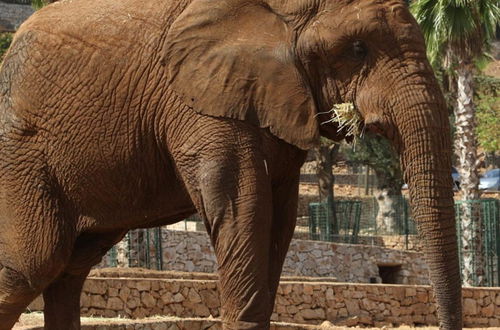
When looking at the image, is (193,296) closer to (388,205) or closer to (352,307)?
(352,307)

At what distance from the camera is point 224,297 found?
25.1ft

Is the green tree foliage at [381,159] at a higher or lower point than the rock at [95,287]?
higher

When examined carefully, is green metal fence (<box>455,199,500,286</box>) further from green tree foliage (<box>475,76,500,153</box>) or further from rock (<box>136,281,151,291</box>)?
green tree foliage (<box>475,76,500,153</box>)

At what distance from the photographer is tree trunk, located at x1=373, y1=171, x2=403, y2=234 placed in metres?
32.5

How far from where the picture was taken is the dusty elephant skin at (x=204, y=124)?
7445 mm

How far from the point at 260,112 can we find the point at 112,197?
4.03ft

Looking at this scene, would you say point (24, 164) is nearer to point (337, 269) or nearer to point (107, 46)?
point (107, 46)

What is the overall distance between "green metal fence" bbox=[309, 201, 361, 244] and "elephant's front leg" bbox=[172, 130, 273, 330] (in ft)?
72.6

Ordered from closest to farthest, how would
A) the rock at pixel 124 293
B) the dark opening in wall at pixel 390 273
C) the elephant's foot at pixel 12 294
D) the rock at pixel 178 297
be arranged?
the elephant's foot at pixel 12 294, the rock at pixel 124 293, the rock at pixel 178 297, the dark opening in wall at pixel 390 273

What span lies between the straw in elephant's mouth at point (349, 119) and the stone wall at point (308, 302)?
8792mm

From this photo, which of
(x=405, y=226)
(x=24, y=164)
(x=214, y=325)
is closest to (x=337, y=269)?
(x=405, y=226)

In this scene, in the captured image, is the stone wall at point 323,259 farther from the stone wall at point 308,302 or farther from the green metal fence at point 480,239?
the stone wall at point 308,302

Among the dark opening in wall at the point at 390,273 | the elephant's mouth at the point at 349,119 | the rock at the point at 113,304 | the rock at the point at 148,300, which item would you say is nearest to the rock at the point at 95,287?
the rock at the point at 113,304

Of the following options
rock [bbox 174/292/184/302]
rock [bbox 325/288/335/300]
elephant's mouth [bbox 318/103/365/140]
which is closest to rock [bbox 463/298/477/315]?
rock [bbox 325/288/335/300]
